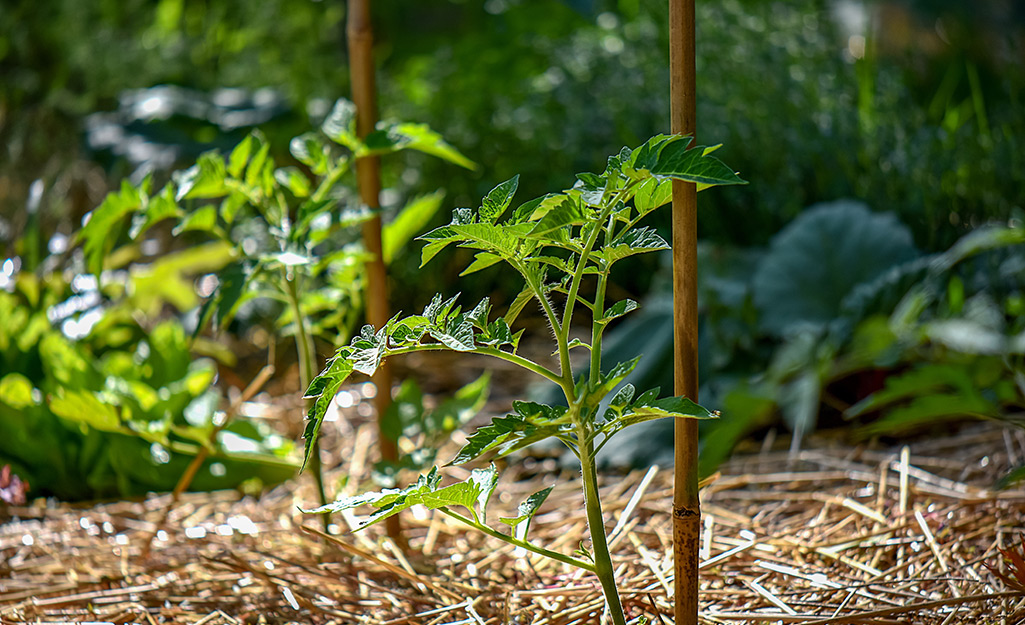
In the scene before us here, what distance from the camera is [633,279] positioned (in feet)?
6.59

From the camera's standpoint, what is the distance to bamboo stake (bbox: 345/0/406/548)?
1.06 metres

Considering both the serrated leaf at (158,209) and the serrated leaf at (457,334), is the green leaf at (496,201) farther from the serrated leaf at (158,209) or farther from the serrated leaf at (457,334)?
the serrated leaf at (158,209)

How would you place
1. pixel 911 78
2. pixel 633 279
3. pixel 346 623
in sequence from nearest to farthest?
pixel 346 623, pixel 633 279, pixel 911 78

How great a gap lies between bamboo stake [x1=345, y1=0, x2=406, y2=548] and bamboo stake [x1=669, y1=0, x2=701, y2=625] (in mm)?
463

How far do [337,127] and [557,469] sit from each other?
69 cm

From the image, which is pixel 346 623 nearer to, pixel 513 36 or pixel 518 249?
pixel 518 249

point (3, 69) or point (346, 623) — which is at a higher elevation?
point (3, 69)

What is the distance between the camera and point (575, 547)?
3.46 ft

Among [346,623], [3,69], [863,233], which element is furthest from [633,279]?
[3,69]

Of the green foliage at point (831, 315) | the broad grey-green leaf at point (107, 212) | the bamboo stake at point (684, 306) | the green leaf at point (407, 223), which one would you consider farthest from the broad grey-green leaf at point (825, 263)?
the broad grey-green leaf at point (107, 212)

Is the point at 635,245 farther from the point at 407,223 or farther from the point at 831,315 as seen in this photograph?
the point at 831,315

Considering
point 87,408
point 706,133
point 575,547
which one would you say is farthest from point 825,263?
point 87,408

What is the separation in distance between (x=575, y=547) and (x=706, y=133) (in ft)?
3.69

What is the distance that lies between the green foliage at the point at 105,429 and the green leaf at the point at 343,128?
0.42m
